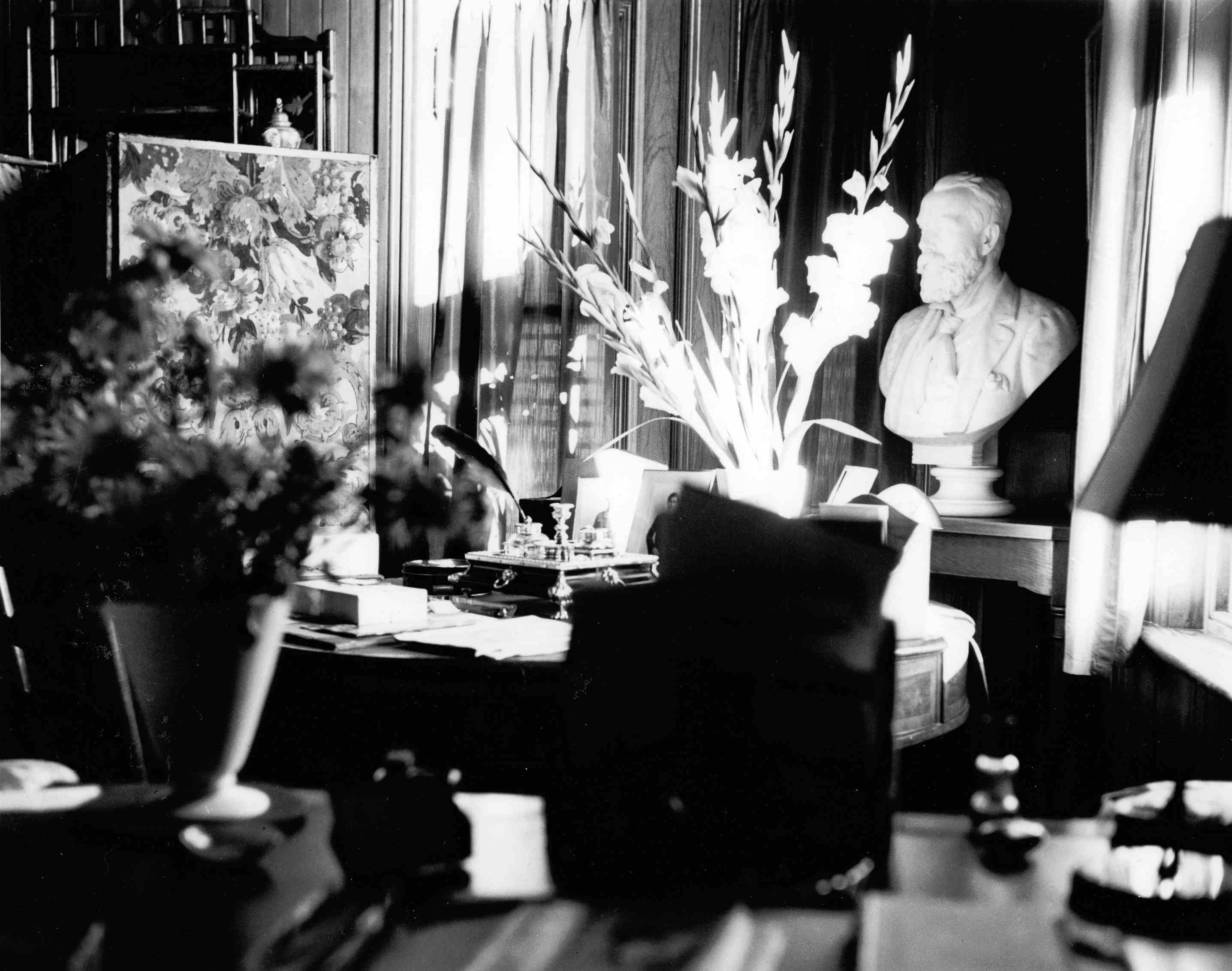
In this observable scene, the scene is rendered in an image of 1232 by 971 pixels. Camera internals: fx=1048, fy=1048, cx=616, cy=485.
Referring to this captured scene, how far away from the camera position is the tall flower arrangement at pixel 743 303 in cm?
174

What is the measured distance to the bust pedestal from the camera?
2406 millimetres

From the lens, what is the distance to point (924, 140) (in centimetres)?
268

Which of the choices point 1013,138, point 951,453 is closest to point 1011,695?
point 951,453

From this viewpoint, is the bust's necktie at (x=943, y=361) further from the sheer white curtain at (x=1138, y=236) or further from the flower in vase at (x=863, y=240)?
the flower in vase at (x=863, y=240)

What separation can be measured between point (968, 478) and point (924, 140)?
2.97ft

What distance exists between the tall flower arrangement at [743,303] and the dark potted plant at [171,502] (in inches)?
46.7

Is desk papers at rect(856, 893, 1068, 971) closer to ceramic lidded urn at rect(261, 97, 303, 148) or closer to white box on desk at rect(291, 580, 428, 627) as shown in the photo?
white box on desk at rect(291, 580, 428, 627)

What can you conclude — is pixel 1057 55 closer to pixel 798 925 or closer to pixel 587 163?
pixel 587 163

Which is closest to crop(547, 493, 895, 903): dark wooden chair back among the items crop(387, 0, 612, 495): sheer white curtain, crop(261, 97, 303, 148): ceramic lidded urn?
crop(387, 0, 612, 495): sheer white curtain

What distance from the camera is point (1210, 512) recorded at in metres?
0.68

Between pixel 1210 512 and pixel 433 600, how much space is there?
1149mm

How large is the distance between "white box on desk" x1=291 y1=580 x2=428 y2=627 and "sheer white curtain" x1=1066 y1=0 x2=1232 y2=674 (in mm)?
1154

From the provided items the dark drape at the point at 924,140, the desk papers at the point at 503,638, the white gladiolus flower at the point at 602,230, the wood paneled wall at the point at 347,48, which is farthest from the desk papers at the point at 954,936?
the wood paneled wall at the point at 347,48

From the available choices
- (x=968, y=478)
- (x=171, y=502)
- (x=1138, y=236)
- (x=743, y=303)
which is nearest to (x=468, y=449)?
(x=743, y=303)
